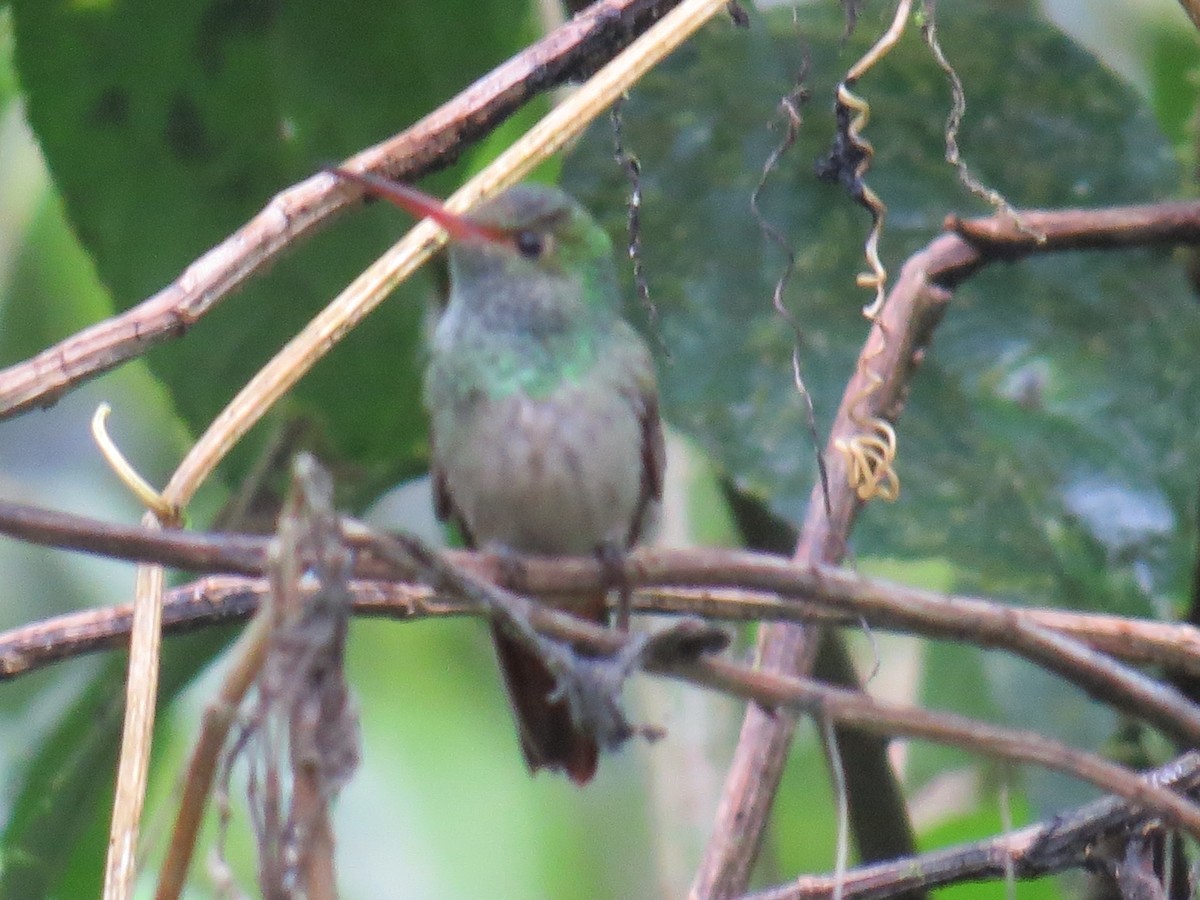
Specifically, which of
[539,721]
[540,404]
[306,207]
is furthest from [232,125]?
[539,721]

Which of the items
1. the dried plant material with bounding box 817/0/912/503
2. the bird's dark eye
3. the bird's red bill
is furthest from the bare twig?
the bird's dark eye

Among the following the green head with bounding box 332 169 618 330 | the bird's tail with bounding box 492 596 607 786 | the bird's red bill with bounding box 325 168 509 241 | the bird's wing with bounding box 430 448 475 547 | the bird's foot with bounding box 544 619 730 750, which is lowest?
the bird's tail with bounding box 492 596 607 786

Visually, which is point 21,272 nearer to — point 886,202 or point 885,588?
point 886,202

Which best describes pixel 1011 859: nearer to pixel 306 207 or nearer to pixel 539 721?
pixel 306 207

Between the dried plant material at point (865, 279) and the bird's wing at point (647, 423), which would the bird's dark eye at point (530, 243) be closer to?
the bird's wing at point (647, 423)

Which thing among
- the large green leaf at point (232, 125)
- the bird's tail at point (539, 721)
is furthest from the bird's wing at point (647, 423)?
the large green leaf at point (232, 125)

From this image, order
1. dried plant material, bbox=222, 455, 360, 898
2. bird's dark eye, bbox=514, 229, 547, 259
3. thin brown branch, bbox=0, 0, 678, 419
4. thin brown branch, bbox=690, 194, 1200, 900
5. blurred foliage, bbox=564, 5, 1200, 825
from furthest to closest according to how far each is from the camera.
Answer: bird's dark eye, bbox=514, 229, 547, 259, blurred foliage, bbox=564, 5, 1200, 825, thin brown branch, bbox=690, 194, 1200, 900, thin brown branch, bbox=0, 0, 678, 419, dried plant material, bbox=222, 455, 360, 898

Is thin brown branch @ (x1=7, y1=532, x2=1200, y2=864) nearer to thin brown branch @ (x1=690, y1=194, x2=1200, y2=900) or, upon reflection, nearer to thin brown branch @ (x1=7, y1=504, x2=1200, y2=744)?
thin brown branch @ (x1=7, y1=504, x2=1200, y2=744)

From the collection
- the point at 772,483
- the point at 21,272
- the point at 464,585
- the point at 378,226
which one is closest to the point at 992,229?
the point at 772,483
